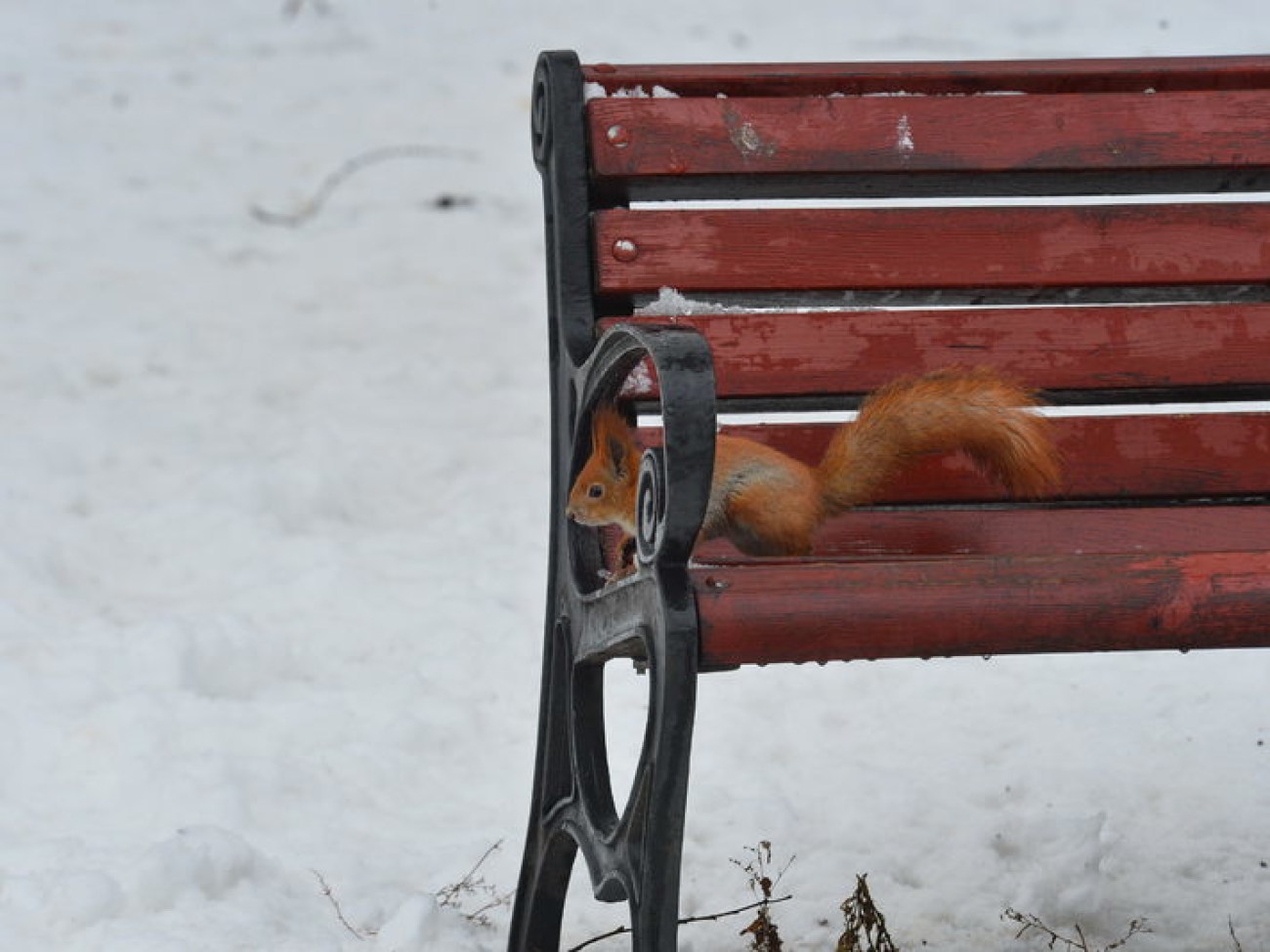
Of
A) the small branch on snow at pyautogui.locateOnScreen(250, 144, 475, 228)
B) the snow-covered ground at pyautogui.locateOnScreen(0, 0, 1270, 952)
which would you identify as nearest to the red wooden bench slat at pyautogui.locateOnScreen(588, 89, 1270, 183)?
the snow-covered ground at pyautogui.locateOnScreen(0, 0, 1270, 952)

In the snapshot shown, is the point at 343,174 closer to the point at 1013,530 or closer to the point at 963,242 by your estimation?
Result: the point at 963,242

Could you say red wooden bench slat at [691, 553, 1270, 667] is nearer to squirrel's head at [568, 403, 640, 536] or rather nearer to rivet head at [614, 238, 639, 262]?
squirrel's head at [568, 403, 640, 536]

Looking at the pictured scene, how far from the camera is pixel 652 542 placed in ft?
6.49

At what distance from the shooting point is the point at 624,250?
8.83 feet

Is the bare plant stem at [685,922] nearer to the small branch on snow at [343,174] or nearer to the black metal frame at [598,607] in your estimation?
the black metal frame at [598,607]

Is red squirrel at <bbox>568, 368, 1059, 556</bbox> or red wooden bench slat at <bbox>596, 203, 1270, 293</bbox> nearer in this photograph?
red squirrel at <bbox>568, 368, 1059, 556</bbox>

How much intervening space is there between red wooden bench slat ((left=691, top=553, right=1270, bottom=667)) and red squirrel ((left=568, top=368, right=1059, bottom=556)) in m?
0.50

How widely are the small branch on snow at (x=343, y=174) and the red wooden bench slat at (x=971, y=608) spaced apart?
4950mm

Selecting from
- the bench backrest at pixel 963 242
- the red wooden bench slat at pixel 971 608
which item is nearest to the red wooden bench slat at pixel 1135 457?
the bench backrest at pixel 963 242

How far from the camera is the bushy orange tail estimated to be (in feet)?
7.94

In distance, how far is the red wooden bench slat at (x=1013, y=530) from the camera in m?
2.66

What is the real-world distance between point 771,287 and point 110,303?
3.59 metres

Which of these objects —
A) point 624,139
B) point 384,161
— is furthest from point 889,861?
point 384,161

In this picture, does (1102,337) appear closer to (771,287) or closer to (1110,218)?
(1110,218)
